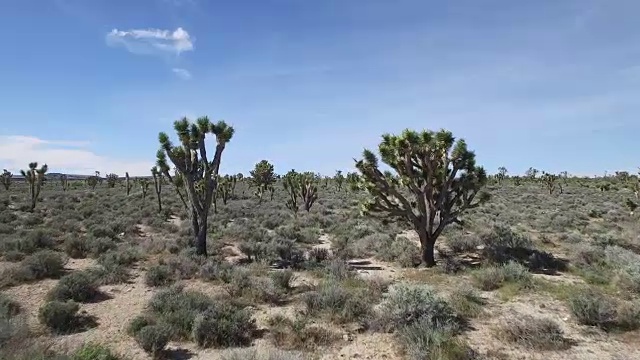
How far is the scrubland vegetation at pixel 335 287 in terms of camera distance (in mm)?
7555

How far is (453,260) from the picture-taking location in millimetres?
13875

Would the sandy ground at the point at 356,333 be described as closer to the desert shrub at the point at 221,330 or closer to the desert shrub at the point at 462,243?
the desert shrub at the point at 221,330

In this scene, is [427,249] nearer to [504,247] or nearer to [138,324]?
[504,247]

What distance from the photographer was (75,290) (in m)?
10.3

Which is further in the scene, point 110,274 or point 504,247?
point 504,247

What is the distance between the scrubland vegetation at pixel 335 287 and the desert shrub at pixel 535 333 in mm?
25

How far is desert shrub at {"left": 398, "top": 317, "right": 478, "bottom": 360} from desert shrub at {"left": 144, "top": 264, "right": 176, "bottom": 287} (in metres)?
7.05

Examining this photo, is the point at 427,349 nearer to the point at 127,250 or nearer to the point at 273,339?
the point at 273,339

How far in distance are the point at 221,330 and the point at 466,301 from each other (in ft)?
16.9

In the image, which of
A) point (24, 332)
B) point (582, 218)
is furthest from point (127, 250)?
point (582, 218)

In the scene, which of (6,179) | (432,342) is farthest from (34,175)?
(432,342)

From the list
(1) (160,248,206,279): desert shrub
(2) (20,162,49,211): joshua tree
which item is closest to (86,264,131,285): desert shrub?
(1) (160,248,206,279): desert shrub

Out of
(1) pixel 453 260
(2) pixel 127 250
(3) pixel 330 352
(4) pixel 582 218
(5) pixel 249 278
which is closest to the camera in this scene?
(3) pixel 330 352

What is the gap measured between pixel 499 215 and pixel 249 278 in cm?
2094
